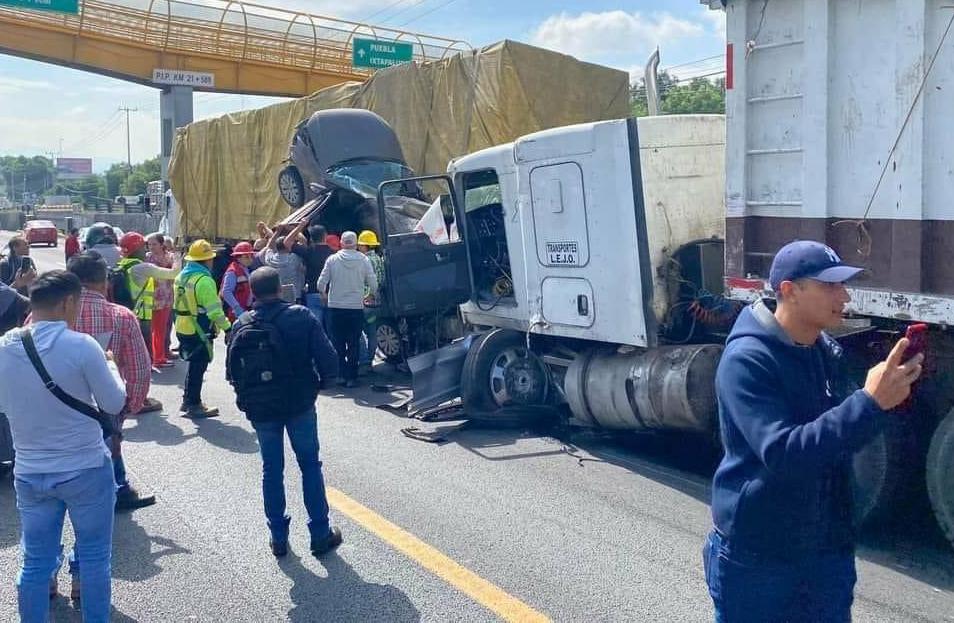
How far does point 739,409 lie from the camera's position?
2.60m

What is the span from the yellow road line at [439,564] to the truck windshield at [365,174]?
6.93m

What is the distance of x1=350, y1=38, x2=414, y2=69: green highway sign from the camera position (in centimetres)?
2769

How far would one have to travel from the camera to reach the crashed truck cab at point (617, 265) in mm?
6609

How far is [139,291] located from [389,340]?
2.77 meters

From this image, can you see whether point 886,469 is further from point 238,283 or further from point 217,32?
point 217,32

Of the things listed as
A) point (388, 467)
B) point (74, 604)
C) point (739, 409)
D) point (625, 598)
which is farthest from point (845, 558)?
point (388, 467)

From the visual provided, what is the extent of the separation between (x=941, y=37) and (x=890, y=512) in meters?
2.54

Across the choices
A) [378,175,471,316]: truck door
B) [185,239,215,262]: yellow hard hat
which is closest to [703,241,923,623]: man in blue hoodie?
[378,175,471,316]: truck door

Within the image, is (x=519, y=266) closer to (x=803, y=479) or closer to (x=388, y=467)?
(x=388, y=467)

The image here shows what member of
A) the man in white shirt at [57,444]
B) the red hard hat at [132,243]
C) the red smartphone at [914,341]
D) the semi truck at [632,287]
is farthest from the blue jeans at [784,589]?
the red hard hat at [132,243]

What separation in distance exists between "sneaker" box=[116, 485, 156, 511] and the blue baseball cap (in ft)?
15.2

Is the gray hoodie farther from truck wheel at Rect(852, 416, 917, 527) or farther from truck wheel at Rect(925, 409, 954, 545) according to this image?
truck wheel at Rect(925, 409, 954, 545)

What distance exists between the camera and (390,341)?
10930mm

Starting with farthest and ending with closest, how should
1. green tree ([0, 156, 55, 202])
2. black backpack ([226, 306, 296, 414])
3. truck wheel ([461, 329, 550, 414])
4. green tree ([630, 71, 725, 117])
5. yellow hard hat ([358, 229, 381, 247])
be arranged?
green tree ([0, 156, 55, 202]), green tree ([630, 71, 725, 117]), yellow hard hat ([358, 229, 381, 247]), truck wheel ([461, 329, 550, 414]), black backpack ([226, 306, 296, 414])
